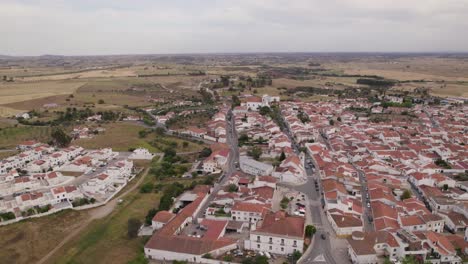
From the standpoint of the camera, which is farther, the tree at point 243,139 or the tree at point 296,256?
the tree at point 243,139

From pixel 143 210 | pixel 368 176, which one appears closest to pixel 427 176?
pixel 368 176

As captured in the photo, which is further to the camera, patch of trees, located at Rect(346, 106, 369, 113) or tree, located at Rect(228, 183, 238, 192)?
patch of trees, located at Rect(346, 106, 369, 113)

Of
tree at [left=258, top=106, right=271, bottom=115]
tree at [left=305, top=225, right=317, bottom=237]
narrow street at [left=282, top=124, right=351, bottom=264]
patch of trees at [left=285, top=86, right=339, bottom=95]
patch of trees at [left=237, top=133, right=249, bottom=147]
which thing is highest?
patch of trees at [left=285, top=86, right=339, bottom=95]

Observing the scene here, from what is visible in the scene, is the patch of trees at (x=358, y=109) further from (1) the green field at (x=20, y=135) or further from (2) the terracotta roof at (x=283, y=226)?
(1) the green field at (x=20, y=135)

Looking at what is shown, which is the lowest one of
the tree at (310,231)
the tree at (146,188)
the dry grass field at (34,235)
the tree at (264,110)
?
the dry grass field at (34,235)

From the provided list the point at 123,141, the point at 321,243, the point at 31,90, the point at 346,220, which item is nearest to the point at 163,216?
the point at 321,243

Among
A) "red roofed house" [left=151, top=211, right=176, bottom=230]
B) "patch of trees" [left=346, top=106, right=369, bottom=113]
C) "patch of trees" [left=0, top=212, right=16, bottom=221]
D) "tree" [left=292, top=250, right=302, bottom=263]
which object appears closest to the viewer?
"tree" [left=292, top=250, right=302, bottom=263]

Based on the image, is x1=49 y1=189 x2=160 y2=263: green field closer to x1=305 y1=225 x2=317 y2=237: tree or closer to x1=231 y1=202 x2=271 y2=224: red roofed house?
x1=231 y1=202 x2=271 y2=224: red roofed house

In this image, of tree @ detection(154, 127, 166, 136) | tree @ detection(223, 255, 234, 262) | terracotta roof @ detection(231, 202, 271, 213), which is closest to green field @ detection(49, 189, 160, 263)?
tree @ detection(223, 255, 234, 262)

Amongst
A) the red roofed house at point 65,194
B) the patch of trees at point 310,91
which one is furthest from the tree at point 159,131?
the patch of trees at point 310,91

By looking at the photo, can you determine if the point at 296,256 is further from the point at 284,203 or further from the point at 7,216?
the point at 7,216

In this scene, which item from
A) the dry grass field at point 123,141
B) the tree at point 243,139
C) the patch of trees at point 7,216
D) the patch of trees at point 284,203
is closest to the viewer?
the patch of trees at point 7,216

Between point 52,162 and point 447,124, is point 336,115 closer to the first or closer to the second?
point 447,124
